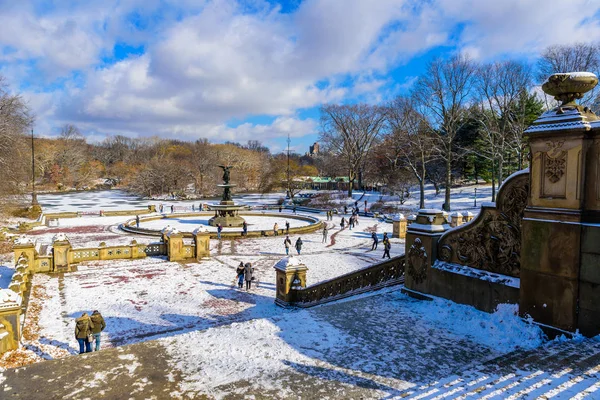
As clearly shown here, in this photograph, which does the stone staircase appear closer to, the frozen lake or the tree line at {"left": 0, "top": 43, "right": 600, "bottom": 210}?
the tree line at {"left": 0, "top": 43, "right": 600, "bottom": 210}

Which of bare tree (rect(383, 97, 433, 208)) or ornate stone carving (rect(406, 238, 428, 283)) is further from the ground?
bare tree (rect(383, 97, 433, 208))

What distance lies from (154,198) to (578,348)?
2662 inches

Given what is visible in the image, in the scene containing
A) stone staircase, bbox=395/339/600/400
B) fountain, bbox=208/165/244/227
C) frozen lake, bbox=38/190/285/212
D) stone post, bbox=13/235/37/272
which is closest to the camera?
stone staircase, bbox=395/339/600/400

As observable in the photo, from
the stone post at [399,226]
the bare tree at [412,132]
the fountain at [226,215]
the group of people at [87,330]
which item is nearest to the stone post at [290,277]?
the group of people at [87,330]

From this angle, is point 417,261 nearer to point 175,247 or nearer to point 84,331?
point 84,331

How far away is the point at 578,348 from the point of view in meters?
5.06

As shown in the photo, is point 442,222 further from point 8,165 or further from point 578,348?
point 8,165

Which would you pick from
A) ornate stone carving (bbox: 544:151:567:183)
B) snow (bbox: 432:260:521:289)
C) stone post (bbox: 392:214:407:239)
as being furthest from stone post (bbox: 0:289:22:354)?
stone post (bbox: 392:214:407:239)

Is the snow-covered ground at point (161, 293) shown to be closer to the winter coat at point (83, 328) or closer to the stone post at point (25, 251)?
the stone post at point (25, 251)

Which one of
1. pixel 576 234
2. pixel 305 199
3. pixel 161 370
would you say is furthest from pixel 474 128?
pixel 161 370

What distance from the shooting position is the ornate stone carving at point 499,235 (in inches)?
259

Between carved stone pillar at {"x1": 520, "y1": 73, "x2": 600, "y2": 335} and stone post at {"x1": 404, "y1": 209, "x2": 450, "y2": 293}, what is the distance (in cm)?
223

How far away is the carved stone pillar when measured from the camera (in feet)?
17.5

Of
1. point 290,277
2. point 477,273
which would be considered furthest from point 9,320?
point 477,273
